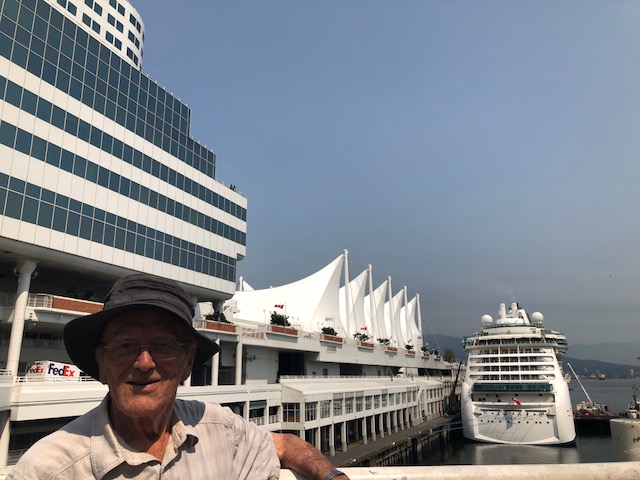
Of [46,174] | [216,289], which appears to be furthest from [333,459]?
[46,174]

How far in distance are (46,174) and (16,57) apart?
198 inches

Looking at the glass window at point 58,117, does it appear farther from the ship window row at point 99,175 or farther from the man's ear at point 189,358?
the man's ear at point 189,358

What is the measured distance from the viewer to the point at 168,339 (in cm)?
227

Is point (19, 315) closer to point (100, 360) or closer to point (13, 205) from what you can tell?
point (13, 205)

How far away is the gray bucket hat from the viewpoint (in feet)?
7.00

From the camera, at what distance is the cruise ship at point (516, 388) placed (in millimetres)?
39500

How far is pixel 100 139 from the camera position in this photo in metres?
24.1

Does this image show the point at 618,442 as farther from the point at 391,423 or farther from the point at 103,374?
the point at 391,423

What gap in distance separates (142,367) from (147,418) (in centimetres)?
24

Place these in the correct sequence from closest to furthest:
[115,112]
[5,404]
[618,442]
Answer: [618,442]
[5,404]
[115,112]

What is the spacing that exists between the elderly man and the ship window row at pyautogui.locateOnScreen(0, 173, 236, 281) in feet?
67.5

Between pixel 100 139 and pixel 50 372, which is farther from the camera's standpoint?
pixel 100 139

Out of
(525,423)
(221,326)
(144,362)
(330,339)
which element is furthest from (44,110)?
(525,423)

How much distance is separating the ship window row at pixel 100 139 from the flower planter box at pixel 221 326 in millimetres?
8110
